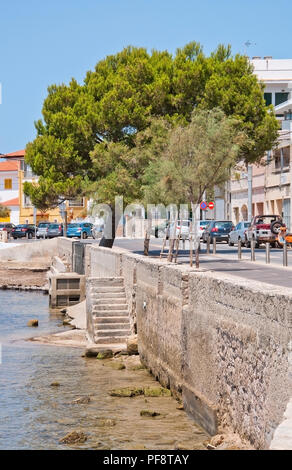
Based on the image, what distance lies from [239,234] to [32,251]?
16.0 metres

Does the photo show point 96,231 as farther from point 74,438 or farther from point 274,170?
point 74,438

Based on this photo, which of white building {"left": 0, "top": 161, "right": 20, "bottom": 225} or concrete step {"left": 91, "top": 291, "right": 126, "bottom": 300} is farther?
white building {"left": 0, "top": 161, "right": 20, "bottom": 225}

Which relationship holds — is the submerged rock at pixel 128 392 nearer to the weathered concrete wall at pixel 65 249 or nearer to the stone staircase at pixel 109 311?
the stone staircase at pixel 109 311

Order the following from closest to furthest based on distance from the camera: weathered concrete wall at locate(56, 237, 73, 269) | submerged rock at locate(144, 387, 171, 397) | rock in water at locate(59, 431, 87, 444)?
rock in water at locate(59, 431, 87, 444) < submerged rock at locate(144, 387, 171, 397) < weathered concrete wall at locate(56, 237, 73, 269)

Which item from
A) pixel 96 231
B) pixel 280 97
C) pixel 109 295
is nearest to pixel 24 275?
pixel 96 231

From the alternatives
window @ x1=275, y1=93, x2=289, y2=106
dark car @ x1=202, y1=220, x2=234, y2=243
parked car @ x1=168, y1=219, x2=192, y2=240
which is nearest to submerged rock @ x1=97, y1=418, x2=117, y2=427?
parked car @ x1=168, y1=219, x2=192, y2=240

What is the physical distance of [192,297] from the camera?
45.6 feet

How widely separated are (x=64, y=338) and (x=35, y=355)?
2862mm

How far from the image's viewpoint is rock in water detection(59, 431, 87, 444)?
12672 millimetres

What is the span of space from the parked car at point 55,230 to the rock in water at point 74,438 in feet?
215

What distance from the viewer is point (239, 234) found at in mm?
50656

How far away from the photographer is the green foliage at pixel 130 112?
133 ft

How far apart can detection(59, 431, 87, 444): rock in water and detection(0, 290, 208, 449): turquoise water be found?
3.7 inches

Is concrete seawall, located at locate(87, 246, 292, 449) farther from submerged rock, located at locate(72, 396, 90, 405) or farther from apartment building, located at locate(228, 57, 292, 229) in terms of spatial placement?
apartment building, located at locate(228, 57, 292, 229)
